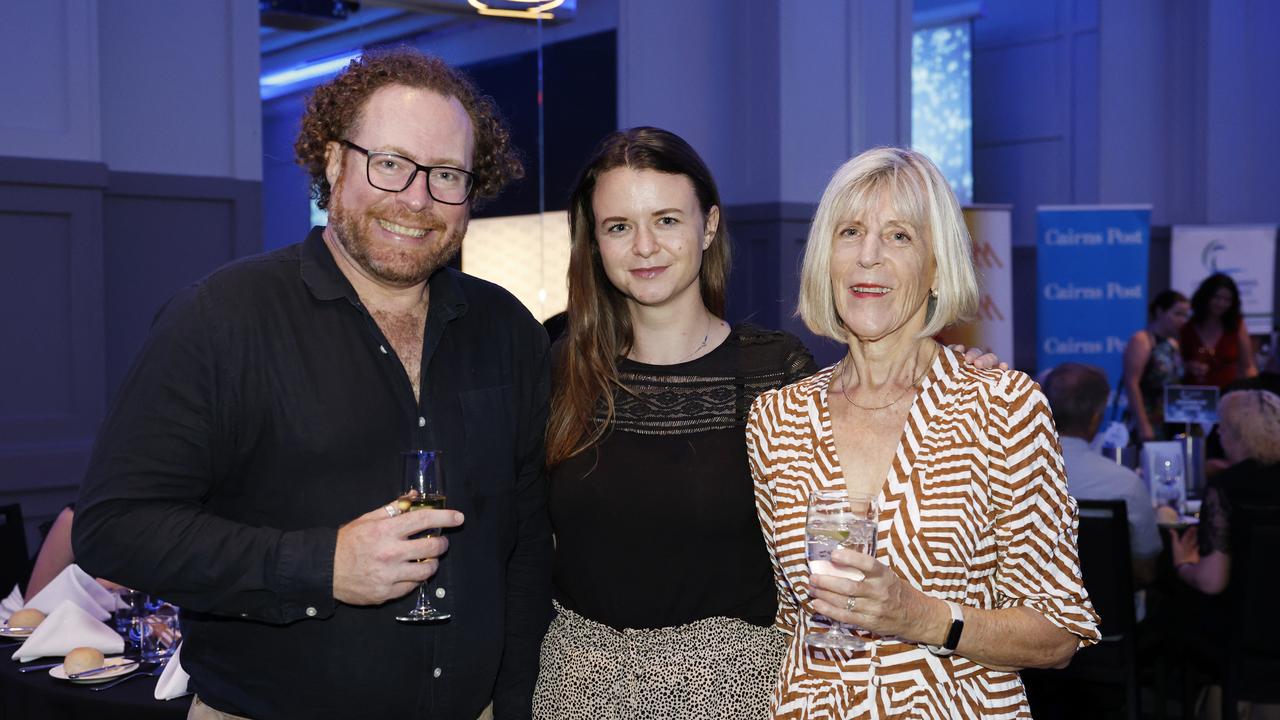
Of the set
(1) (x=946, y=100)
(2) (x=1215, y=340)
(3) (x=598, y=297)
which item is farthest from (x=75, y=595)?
(1) (x=946, y=100)

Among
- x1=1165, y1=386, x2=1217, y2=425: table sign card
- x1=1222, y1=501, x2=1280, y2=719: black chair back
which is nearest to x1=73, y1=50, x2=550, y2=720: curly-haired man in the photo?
x1=1222, y1=501, x2=1280, y2=719: black chair back

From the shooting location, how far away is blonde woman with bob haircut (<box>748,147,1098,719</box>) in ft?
6.09

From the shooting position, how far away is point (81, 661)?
9.14 feet

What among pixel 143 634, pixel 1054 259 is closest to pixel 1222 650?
pixel 143 634

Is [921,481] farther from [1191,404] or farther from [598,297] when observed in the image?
[1191,404]

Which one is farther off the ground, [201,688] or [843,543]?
[843,543]

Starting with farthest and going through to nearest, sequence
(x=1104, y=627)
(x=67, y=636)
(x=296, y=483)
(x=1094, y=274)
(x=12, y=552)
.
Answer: (x=1094, y=274), (x=12, y=552), (x=1104, y=627), (x=67, y=636), (x=296, y=483)

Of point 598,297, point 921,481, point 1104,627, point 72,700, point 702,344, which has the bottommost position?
point 1104,627

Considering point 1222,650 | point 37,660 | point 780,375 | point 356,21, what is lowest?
point 1222,650

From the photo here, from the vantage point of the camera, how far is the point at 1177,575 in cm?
456

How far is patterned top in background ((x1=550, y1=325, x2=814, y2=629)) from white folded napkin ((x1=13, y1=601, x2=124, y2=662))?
1398 mm

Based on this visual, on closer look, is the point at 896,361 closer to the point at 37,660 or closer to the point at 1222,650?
the point at 37,660

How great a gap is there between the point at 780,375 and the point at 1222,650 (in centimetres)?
278

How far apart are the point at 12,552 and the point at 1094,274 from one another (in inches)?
315
